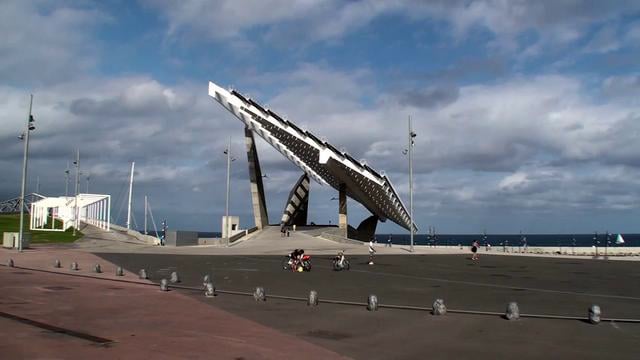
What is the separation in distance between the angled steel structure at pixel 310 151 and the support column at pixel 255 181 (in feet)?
10.6

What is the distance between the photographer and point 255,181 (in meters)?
66.7

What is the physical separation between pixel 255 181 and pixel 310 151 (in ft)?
49.5

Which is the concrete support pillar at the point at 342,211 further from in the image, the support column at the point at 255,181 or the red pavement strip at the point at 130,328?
the red pavement strip at the point at 130,328

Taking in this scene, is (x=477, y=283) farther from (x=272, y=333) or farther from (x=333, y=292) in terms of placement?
(x=272, y=333)

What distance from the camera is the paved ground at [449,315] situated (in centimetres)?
898

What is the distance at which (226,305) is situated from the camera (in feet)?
45.5

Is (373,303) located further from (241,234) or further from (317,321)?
(241,234)

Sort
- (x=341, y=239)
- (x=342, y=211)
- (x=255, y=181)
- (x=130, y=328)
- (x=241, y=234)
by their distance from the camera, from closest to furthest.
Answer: (x=130, y=328) → (x=341, y=239) → (x=241, y=234) → (x=342, y=211) → (x=255, y=181)

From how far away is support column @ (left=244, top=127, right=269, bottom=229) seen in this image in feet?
215

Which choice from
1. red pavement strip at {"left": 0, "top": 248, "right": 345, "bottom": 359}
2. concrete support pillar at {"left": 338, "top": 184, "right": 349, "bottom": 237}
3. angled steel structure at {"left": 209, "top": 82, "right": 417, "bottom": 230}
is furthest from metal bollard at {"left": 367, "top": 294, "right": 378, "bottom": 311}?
concrete support pillar at {"left": 338, "top": 184, "right": 349, "bottom": 237}

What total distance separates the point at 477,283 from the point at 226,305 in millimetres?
9855

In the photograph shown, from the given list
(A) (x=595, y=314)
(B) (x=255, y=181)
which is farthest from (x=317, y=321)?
(B) (x=255, y=181)

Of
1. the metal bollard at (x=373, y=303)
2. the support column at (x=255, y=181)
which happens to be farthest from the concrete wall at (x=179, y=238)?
the metal bollard at (x=373, y=303)

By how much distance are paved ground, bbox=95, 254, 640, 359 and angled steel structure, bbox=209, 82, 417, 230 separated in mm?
25435
